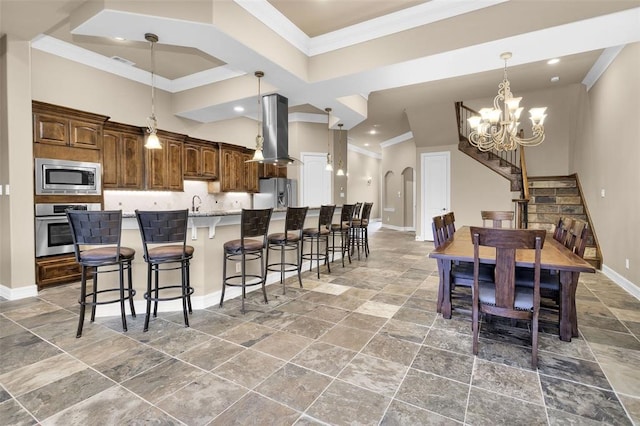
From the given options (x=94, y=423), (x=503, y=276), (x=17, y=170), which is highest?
(x=17, y=170)

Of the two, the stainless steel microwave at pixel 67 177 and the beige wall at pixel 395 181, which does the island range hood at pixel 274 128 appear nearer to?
the stainless steel microwave at pixel 67 177

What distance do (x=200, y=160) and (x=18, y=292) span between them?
10.8ft

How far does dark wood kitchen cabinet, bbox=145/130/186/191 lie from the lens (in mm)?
5156

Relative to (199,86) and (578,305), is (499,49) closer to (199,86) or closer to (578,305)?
(578,305)

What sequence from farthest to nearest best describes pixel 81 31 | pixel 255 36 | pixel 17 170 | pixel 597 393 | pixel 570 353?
pixel 17 170 < pixel 255 36 < pixel 81 31 < pixel 570 353 < pixel 597 393

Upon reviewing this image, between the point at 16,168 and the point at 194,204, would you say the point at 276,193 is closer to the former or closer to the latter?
the point at 194,204

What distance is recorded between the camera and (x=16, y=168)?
3715 millimetres

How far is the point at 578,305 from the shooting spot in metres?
3.43

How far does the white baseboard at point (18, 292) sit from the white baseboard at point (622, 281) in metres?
7.25

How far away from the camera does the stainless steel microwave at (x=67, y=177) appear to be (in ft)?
12.9

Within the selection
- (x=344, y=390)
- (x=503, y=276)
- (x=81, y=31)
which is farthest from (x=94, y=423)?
(x=81, y=31)

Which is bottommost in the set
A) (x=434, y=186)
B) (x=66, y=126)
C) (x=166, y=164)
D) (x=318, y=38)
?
(x=434, y=186)

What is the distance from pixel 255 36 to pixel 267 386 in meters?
3.36

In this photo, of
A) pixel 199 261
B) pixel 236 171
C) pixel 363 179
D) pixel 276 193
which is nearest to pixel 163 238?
pixel 199 261
